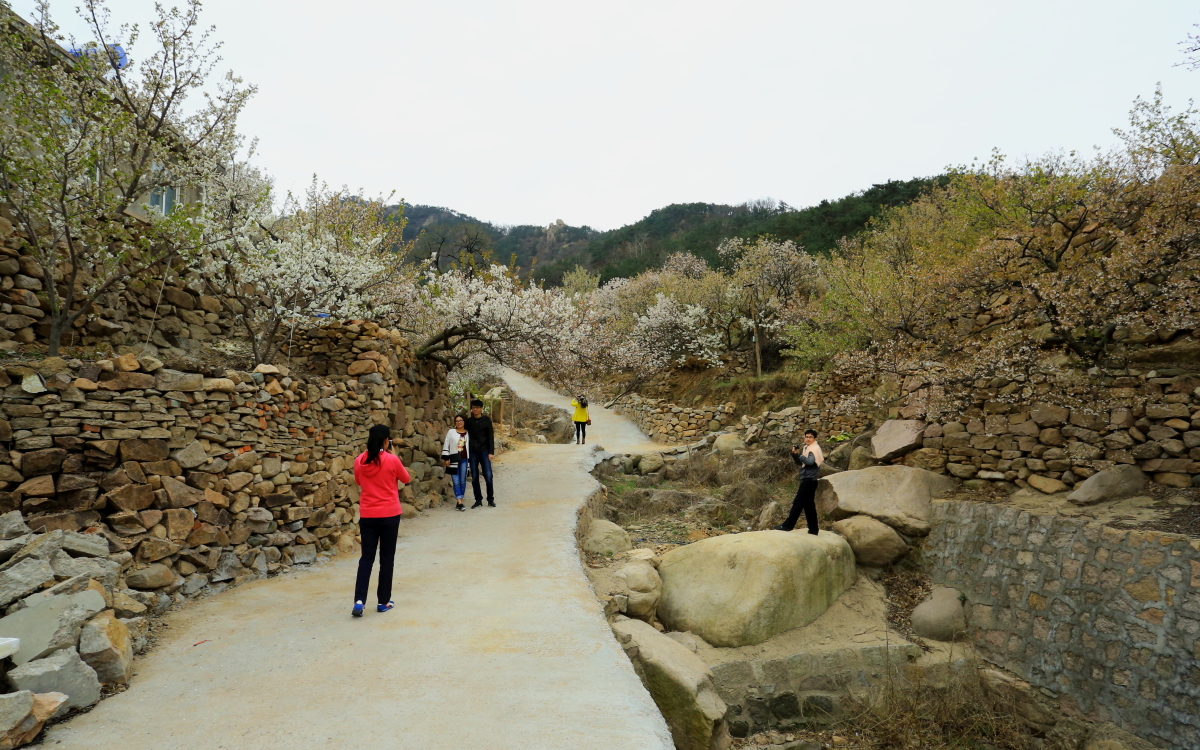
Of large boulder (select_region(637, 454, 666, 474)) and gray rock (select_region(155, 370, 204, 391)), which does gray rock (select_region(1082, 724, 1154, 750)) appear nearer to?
gray rock (select_region(155, 370, 204, 391))

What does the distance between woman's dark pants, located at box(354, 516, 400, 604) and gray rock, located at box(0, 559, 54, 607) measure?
1971mm

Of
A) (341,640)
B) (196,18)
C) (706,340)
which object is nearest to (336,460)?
(341,640)

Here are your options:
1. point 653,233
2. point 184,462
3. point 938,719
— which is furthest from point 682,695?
point 653,233

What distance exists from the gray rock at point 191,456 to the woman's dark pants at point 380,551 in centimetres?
187

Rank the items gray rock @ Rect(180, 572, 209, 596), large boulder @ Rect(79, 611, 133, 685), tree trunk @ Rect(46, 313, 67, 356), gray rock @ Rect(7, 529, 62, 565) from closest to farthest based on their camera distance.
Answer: large boulder @ Rect(79, 611, 133, 685), gray rock @ Rect(7, 529, 62, 565), gray rock @ Rect(180, 572, 209, 596), tree trunk @ Rect(46, 313, 67, 356)

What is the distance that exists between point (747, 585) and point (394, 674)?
4.42 meters

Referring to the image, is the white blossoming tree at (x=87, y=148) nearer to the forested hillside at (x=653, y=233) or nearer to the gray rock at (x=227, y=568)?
the gray rock at (x=227, y=568)

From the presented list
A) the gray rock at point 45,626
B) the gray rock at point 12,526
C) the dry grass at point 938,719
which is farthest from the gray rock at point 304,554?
the dry grass at point 938,719

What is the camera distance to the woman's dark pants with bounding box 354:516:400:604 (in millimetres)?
5031

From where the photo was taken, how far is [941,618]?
7.36 m

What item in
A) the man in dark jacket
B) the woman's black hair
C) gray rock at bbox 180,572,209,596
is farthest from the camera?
the man in dark jacket

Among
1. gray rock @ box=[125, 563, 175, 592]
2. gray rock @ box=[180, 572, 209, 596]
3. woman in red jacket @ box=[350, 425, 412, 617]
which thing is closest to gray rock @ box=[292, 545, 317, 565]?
gray rock @ box=[180, 572, 209, 596]

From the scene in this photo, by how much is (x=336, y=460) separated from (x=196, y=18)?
19.5 feet

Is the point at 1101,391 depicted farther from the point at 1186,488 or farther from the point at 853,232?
the point at 853,232
